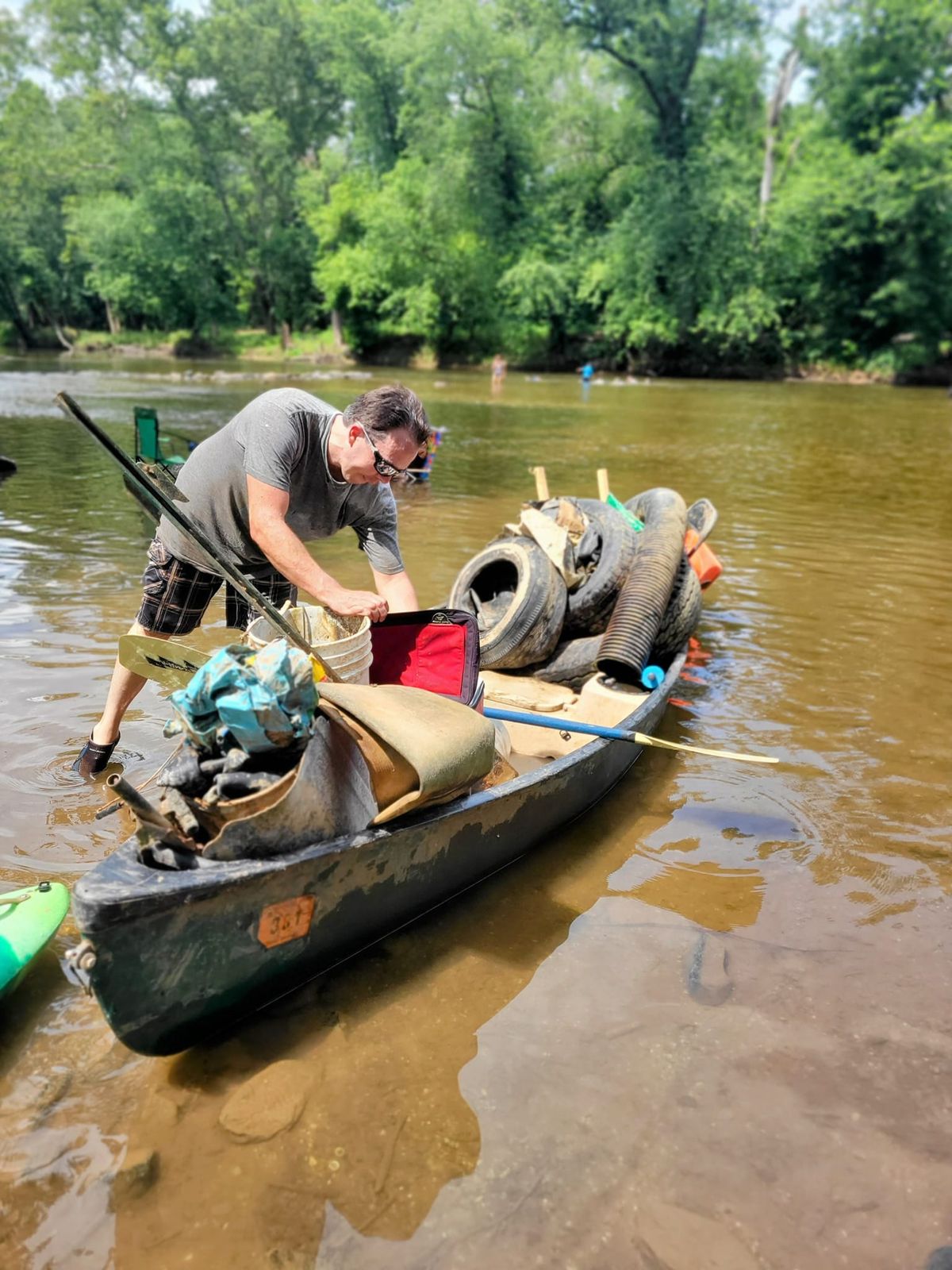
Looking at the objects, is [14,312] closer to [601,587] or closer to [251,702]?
[601,587]

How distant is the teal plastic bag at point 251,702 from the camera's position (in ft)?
7.58

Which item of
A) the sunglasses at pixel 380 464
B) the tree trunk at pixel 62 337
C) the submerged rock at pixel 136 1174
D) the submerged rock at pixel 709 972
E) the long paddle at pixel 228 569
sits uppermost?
the tree trunk at pixel 62 337

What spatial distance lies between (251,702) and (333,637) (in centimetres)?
148

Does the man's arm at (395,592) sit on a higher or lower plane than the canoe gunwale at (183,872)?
higher

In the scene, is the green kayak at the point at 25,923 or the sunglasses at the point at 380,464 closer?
the green kayak at the point at 25,923

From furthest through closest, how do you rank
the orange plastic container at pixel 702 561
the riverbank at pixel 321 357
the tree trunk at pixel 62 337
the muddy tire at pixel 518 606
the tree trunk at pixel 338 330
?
the tree trunk at pixel 62 337
the tree trunk at pixel 338 330
the riverbank at pixel 321 357
the orange plastic container at pixel 702 561
the muddy tire at pixel 518 606

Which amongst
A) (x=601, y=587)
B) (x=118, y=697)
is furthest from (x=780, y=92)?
(x=118, y=697)

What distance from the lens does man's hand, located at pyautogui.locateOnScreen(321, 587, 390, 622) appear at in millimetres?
3365

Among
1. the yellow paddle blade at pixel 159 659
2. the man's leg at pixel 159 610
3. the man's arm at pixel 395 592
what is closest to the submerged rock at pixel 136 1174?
the yellow paddle blade at pixel 159 659

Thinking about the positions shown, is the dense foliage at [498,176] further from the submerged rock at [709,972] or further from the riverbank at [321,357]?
the submerged rock at [709,972]

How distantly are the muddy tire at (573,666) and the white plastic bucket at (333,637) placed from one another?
226cm

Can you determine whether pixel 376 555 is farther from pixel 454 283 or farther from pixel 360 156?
pixel 360 156

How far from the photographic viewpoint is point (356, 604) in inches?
134

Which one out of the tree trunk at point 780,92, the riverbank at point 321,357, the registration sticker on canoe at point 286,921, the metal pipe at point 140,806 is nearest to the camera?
the metal pipe at point 140,806
